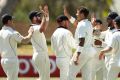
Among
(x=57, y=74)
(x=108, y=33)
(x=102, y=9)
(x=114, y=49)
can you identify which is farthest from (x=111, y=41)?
(x=102, y=9)

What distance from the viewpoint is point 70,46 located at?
1734cm

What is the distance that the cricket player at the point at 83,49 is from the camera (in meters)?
16.0

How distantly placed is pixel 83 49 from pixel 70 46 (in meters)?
1.24

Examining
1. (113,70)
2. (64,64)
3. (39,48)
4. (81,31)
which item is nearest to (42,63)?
(39,48)

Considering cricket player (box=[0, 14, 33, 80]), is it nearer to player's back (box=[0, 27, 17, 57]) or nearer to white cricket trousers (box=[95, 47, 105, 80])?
player's back (box=[0, 27, 17, 57])

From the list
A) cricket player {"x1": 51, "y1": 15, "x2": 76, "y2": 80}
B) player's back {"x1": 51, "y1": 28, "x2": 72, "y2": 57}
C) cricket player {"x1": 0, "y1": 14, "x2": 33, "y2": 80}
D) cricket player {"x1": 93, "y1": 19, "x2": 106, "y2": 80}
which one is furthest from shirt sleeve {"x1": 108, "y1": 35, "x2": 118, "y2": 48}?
cricket player {"x1": 0, "y1": 14, "x2": 33, "y2": 80}

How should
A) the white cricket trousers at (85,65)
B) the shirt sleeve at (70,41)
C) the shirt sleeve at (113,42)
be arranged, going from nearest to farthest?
the shirt sleeve at (113,42)
the white cricket trousers at (85,65)
the shirt sleeve at (70,41)

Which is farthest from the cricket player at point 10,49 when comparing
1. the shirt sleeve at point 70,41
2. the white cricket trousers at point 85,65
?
the white cricket trousers at point 85,65

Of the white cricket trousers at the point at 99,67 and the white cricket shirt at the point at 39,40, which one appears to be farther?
the white cricket trousers at the point at 99,67

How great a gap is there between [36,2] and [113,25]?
48.6 metres

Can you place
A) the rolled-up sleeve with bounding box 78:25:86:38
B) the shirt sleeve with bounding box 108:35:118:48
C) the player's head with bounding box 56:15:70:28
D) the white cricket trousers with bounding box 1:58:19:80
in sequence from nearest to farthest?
the rolled-up sleeve with bounding box 78:25:86:38
the shirt sleeve with bounding box 108:35:118:48
the white cricket trousers with bounding box 1:58:19:80
the player's head with bounding box 56:15:70:28

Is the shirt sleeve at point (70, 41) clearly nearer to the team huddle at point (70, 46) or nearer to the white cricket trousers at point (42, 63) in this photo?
the team huddle at point (70, 46)

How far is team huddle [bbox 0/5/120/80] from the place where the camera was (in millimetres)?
16219

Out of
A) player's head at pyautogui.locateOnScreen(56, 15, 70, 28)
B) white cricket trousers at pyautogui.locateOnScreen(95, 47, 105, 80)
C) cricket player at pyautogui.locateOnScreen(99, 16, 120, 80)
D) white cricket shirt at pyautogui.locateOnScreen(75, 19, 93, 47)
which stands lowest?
white cricket trousers at pyautogui.locateOnScreen(95, 47, 105, 80)
